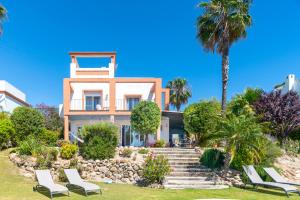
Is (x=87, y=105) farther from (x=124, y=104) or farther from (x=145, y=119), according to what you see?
(x=145, y=119)

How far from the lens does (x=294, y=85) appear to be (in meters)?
36.4

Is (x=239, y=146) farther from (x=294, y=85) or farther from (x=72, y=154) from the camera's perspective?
(x=294, y=85)

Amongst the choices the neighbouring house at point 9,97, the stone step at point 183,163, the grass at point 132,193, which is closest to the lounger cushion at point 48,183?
the grass at point 132,193

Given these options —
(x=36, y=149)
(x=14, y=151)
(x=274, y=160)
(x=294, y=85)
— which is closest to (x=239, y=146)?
(x=274, y=160)

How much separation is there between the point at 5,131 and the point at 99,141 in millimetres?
6993

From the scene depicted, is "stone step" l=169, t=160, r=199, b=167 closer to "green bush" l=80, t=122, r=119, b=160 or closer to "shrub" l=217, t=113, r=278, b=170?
"shrub" l=217, t=113, r=278, b=170

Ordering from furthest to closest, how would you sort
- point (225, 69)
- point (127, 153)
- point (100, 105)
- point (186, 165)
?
point (100, 105), point (225, 69), point (127, 153), point (186, 165)

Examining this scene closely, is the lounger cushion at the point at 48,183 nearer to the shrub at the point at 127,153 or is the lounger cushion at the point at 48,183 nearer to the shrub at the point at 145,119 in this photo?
the shrub at the point at 127,153

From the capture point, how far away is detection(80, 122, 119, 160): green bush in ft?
69.1

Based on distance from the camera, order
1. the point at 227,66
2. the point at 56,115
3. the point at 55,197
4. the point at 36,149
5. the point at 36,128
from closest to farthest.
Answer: the point at 55,197, the point at 36,149, the point at 36,128, the point at 227,66, the point at 56,115

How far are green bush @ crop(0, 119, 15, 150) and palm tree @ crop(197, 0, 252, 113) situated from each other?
15982 millimetres

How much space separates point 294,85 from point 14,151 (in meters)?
29.3

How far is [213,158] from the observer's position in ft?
68.8

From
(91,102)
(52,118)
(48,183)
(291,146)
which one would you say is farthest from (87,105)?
(291,146)
